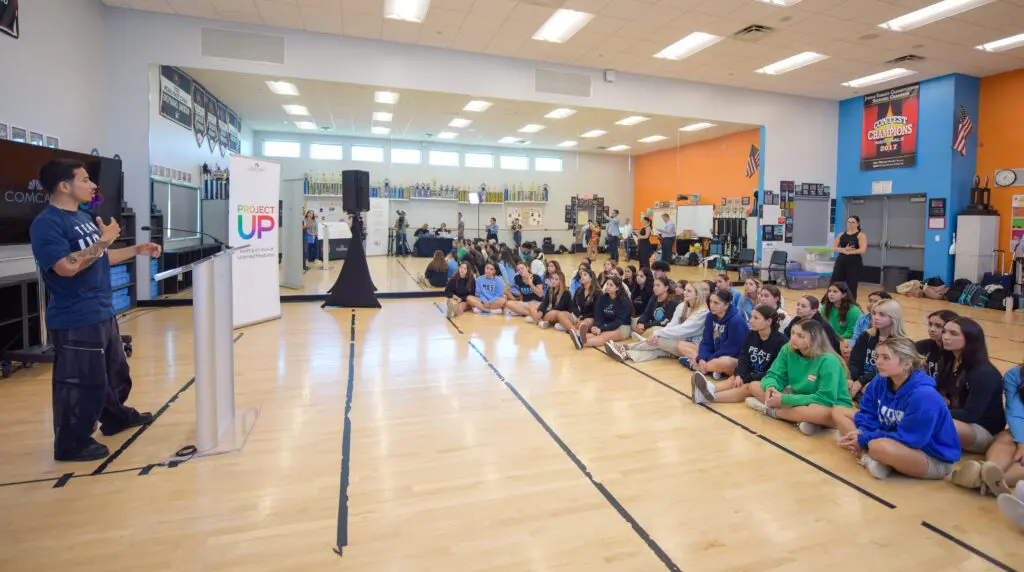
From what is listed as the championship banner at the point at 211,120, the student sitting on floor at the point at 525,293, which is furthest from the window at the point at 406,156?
the student sitting on floor at the point at 525,293

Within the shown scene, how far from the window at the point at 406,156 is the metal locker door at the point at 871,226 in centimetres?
1283

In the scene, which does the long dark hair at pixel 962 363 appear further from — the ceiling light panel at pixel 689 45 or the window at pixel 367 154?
the window at pixel 367 154

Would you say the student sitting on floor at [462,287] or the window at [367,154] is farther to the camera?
the window at [367,154]

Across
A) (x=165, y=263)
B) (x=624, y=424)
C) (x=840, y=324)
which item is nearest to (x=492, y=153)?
(x=165, y=263)

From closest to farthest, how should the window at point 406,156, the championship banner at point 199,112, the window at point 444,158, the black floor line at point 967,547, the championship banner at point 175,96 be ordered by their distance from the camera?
the black floor line at point 967,547, the championship banner at point 175,96, the championship banner at point 199,112, the window at point 406,156, the window at point 444,158

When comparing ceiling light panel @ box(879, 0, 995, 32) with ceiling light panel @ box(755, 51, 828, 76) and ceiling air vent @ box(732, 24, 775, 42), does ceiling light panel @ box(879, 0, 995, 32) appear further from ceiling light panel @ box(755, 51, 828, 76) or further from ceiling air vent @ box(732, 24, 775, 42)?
ceiling air vent @ box(732, 24, 775, 42)

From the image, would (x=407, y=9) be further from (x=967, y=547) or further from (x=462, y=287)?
(x=967, y=547)

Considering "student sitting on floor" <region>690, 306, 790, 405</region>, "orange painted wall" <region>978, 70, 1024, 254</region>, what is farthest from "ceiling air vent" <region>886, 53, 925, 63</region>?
"student sitting on floor" <region>690, 306, 790, 405</region>

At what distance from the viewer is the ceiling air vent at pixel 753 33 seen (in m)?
8.81

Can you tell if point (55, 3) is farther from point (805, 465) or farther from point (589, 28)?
point (805, 465)

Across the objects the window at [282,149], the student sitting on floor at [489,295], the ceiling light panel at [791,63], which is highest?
the ceiling light panel at [791,63]

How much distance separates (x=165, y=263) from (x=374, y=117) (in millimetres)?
6984

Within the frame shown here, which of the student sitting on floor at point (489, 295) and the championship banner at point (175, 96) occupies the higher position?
the championship banner at point (175, 96)

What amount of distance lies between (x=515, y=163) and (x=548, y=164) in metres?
1.27
